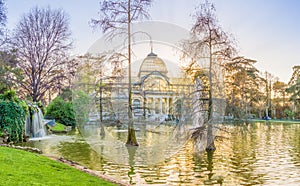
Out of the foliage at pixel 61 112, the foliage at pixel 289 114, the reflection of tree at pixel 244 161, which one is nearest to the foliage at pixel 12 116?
the reflection of tree at pixel 244 161

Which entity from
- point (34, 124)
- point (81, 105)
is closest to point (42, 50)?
point (34, 124)

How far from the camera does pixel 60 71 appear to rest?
30.9 metres

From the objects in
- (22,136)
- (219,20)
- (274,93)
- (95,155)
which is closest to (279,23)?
(219,20)

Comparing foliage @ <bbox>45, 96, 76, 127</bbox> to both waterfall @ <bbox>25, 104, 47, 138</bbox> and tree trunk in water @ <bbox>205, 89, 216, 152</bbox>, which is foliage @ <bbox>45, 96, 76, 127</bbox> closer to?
waterfall @ <bbox>25, 104, 47, 138</bbox>

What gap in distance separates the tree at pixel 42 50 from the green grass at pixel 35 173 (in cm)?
2235

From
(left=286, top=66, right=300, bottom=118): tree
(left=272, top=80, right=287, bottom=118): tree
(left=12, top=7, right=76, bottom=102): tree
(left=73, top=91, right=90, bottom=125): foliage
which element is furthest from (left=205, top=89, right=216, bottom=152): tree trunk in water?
(left=272, top=80, right=287, bottom=118): tree

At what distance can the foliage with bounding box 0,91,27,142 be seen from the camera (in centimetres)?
1688

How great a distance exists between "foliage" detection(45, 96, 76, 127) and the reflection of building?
1548cm

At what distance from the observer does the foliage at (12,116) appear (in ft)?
55.4

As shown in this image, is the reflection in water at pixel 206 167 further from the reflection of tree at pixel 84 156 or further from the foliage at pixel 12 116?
the foliage at pixel 12 116

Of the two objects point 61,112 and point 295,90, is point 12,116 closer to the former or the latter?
point 61,112

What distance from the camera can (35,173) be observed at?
6852 mm

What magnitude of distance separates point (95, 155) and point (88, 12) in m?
6.81

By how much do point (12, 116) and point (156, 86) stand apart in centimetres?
811
